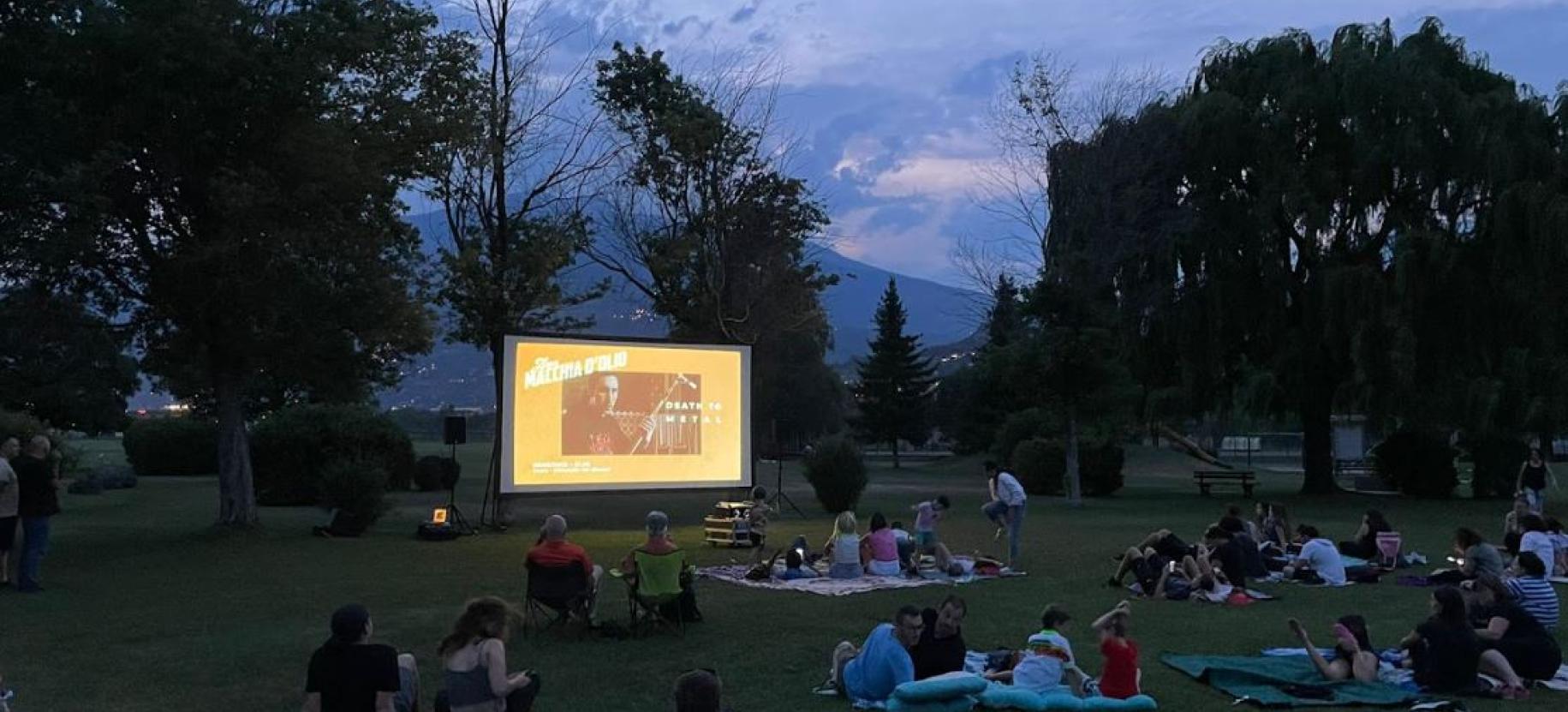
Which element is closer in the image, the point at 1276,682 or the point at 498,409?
the point at 1276,682

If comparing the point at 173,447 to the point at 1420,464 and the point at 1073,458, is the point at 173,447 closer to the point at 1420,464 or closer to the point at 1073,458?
the point at 1073,458

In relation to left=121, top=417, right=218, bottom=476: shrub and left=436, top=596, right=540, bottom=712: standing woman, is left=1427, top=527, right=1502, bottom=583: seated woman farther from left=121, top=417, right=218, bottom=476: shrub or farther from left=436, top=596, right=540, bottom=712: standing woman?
left=121, top=417, right=218, bottom=476: shrub

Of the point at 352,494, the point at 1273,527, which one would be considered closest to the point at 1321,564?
the point at 1273,527

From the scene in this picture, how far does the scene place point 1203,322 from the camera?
29.1 metres

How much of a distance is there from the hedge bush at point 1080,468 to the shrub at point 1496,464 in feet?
25.2

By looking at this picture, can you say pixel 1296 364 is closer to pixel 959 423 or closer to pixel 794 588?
pixel 794 588

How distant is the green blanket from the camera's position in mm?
8078

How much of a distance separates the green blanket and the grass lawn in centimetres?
18

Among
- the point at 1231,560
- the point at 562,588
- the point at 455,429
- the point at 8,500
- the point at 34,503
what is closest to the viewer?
the point at 562,588

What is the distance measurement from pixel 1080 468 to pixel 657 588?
22.0 m

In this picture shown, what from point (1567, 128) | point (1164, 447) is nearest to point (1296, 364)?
point (1567, 128)

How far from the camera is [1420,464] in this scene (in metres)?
29.5

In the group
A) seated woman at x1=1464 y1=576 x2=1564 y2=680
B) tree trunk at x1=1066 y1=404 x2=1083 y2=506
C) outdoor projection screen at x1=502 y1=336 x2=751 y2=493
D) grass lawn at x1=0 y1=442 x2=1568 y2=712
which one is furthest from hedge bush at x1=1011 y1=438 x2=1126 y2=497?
seated woman at x1=1464 y1=576 x2=1564 y2=680

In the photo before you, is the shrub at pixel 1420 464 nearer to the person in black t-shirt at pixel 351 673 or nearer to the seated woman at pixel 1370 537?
the seated woman at pixel 1370 537
